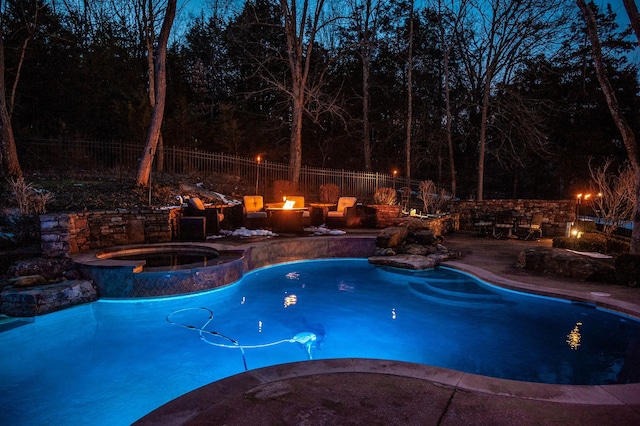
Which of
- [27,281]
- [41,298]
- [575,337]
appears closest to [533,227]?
[575,337]

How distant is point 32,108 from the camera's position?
14812 mm

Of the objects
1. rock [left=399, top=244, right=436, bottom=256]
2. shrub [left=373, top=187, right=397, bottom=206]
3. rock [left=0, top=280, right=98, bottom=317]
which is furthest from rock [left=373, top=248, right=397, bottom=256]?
rock [left=0, top=280, right=98, bottom=317]

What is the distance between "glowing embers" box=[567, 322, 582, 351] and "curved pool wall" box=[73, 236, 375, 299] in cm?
483

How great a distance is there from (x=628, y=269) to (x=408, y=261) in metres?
3.47

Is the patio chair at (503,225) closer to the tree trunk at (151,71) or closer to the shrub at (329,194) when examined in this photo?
the shrub at (329,194)

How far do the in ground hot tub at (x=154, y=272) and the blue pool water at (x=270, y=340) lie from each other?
7.0 inches

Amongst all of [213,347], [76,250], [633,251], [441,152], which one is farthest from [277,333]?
[441,152]

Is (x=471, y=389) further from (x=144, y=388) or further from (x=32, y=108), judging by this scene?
(x=32, y=108)

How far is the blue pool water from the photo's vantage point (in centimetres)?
355

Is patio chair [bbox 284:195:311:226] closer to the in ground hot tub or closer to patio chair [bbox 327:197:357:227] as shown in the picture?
patio chair [bbox 327:197:357:227]

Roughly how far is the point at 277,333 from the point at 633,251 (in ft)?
20.6

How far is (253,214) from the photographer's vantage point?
10.0 m

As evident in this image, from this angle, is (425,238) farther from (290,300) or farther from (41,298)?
(41,298)

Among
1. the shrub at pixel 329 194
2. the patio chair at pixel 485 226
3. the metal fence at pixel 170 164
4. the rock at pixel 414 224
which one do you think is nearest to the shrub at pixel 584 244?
the rock at pixel 414 224
